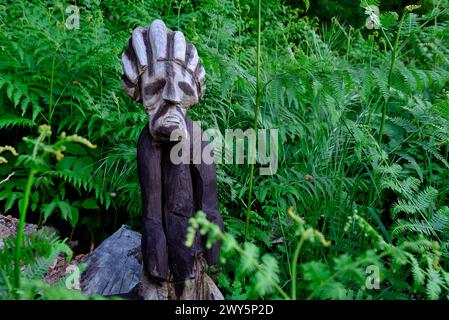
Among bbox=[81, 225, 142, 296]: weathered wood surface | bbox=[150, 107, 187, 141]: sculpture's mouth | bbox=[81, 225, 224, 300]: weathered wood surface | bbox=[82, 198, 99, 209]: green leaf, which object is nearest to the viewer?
bbox=[150, 107, 187, 141]: sculpture's mouth

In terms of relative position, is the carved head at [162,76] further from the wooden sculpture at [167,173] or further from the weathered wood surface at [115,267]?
the weathered wood surface at [115,267]

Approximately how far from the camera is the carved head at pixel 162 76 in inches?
117

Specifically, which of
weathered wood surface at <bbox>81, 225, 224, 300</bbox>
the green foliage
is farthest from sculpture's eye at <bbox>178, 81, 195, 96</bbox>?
weathered wood surface at <bbox>81, 225, 224, 300</bbox>

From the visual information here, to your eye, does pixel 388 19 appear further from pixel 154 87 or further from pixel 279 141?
pixel 154 87

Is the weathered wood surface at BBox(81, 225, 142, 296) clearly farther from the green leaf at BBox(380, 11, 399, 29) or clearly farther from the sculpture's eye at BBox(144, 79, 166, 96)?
the green leaf at BBox(380, 11, 399, 29)

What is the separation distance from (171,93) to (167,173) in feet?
1.32

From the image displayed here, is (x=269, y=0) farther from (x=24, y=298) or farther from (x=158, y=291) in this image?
(x=24, y=298)

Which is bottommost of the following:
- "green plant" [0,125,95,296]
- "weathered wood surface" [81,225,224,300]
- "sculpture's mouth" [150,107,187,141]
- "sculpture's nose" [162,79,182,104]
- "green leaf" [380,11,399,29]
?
"weathered wood surface" [81,225,224,300]

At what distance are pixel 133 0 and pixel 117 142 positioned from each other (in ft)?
5.18

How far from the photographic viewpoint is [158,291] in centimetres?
300

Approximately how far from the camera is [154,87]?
3.01 m

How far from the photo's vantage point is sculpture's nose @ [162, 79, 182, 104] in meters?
2.96

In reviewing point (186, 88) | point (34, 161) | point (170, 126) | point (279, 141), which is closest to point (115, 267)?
point (170, 126)

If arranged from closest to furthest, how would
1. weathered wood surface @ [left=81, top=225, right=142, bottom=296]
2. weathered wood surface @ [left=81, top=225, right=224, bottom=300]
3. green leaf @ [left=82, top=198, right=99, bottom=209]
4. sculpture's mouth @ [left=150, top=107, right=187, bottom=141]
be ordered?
1. sculpture's mouth @ [left=150, top=107, right=187, bottom=141]
2. weathered wood surface @ [left=81, top=225, right=224, bottom=300]
3. weathered wood surface @ [left=81, top=225, right=142, bottom=296]
4. green leaf @ [left=82, top=198, right=99, bottom=209]
